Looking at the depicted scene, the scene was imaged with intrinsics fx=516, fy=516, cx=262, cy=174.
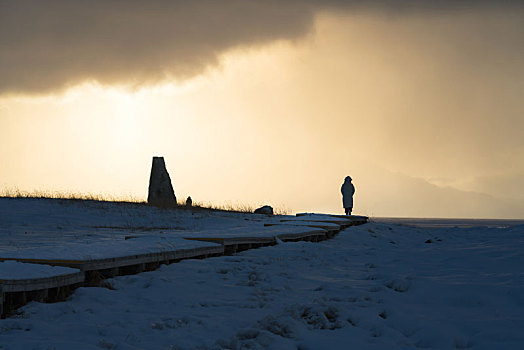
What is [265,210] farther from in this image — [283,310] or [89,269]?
[283,310]

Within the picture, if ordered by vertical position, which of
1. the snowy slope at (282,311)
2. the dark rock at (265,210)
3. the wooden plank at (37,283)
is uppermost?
the dark rock at (265,210)

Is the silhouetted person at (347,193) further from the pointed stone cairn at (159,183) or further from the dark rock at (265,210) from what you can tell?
the pointed stone cairn at (159,183)

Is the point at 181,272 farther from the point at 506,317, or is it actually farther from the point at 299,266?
the point at 506,317

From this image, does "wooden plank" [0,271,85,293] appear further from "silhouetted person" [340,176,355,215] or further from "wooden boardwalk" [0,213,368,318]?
"silhouetted person" [340,176,355,215]

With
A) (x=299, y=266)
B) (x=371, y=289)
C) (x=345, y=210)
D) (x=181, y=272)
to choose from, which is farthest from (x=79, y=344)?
(x=345, y=210)

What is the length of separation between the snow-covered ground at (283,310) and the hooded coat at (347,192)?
17.9 m

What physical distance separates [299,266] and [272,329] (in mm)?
3222

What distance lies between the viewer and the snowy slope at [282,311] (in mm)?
3582

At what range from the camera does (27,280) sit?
4145mm

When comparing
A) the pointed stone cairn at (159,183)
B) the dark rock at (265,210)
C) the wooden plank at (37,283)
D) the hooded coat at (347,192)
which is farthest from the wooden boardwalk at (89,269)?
the pointed stone cairn at (159,183)

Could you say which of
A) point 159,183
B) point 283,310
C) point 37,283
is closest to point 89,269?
point 37,283

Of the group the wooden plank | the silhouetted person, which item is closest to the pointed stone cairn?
the silhouetted person

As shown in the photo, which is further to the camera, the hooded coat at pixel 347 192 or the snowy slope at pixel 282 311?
the hooded coat at pixel 347 192

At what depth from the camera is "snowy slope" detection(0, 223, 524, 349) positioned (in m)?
3.58
